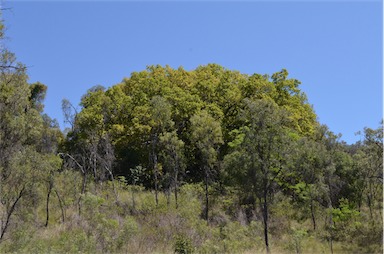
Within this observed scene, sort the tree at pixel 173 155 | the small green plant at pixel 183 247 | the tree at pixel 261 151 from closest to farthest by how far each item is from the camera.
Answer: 1. the small green plant at pixel 183 247
2. the tree at pixel 261 151
3. the tree at pixel 173 155

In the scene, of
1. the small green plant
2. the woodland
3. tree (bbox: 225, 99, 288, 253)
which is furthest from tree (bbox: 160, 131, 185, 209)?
the small green plant

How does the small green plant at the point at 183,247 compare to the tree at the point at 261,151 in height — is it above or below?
below

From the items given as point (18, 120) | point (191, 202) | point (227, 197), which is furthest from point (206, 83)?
point (18, 120)

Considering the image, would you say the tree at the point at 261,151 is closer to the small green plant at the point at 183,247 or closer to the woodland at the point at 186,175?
the woodland at the point at 186,175

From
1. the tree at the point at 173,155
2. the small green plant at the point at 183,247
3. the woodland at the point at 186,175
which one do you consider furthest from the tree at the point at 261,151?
the tree at the point at 173,155

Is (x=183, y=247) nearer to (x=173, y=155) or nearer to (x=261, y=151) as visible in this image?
(x=261, y=151)

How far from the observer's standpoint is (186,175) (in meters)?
27.7

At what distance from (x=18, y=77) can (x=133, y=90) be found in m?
17.9

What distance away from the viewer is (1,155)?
43.1 ft

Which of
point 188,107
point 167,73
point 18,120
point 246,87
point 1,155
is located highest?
point 167,73

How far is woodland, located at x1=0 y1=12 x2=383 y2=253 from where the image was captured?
13641 millimetres

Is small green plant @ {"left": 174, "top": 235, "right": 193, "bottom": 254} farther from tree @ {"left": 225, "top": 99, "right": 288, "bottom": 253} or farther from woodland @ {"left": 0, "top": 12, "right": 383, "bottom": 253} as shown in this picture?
tree @ {"left": 225, "top": 99, "right": 288, "bottom": 253}

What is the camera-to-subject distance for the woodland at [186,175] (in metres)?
13.6

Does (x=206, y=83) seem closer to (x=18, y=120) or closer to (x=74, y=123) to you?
(x=74, y=123)
